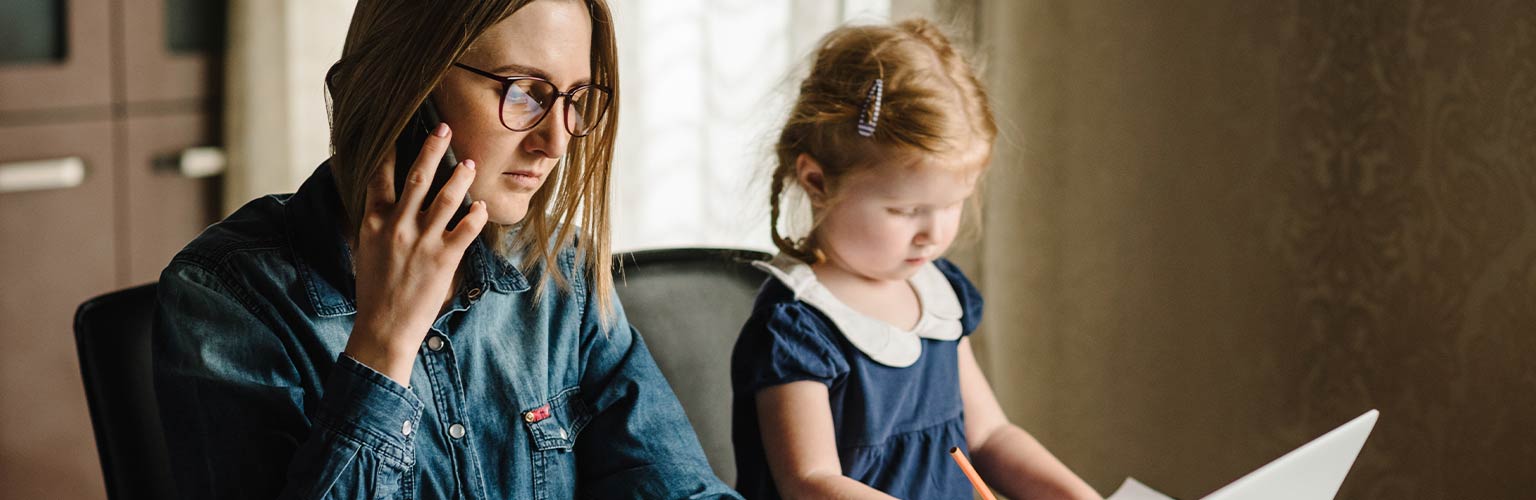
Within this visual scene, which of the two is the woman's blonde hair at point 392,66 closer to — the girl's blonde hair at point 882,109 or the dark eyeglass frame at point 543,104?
the dark eyeglass frame at point 543,104

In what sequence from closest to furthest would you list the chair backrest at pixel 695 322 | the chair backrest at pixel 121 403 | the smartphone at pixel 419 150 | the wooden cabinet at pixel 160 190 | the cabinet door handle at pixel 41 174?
the smartphone at pixel 419 150 < the chair backrest at pixel 121 403 < the chair backrest at pixel 695 322 < the cabinet door handle at pixel 41 174 < the wooden cabinet at pixel 160 190

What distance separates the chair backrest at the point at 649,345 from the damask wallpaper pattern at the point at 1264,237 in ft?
2.20

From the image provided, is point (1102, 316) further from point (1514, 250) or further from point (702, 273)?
point (702, 273)

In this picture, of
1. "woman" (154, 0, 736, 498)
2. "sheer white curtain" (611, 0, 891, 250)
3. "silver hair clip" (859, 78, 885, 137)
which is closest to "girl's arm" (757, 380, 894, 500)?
"woman" (154, 0, 736, 498)

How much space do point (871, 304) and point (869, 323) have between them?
1.4 inches

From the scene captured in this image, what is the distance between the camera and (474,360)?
42.8 inches

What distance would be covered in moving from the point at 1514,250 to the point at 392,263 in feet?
4.05

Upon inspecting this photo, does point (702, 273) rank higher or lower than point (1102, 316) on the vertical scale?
higher

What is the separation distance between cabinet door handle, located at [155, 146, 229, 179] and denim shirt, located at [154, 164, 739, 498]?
5.54ft

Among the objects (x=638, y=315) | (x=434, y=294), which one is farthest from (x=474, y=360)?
(x=638, y=315)

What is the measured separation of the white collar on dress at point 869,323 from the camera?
1253mm

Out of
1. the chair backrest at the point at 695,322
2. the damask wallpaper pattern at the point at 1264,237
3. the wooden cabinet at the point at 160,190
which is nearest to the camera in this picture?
the chair backrest at the point at 695,322

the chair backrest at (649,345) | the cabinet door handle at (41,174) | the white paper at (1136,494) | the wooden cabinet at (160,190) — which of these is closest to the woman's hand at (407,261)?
the chair backrest at (649,345)

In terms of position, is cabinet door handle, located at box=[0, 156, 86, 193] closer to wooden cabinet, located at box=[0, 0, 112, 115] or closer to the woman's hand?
wooden cabinet, located at box=[0, 0, 112, 115]
